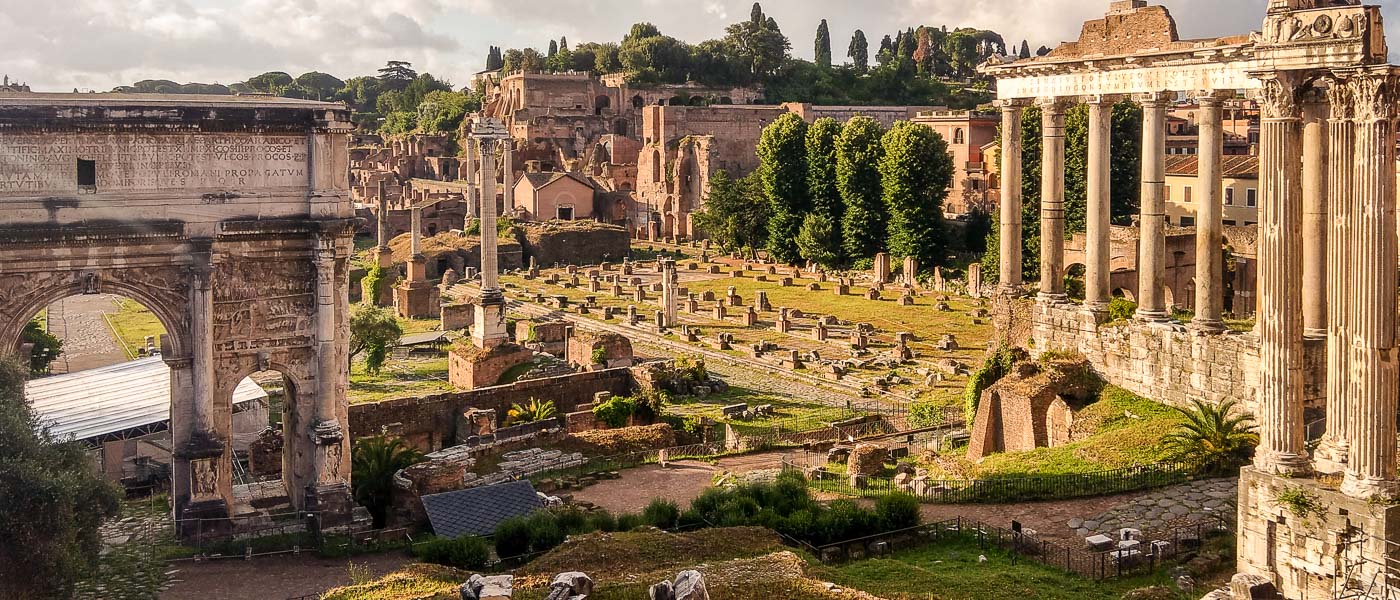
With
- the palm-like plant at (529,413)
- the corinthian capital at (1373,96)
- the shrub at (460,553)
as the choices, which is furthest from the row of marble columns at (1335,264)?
the palm-like plant at (529,413)

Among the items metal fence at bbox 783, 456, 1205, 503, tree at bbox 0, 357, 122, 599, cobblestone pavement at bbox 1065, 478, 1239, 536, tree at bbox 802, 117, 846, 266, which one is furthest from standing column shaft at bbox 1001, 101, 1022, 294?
tree at bbox 802, 117, 846, 266

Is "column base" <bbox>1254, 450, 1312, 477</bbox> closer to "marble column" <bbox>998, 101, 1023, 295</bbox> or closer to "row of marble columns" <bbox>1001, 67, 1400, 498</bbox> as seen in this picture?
"row of marble columns" <bbox>1001, 67, 1400, 498</bbox>

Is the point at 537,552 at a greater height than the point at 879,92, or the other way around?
the point at 879,92

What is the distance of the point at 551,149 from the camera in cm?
9538

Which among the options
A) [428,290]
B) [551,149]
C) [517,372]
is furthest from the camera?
[551,149]

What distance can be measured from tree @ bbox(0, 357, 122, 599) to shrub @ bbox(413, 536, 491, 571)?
13.5 ft

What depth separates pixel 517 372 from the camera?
112 feet

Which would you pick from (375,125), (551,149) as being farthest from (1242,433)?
(375,125)

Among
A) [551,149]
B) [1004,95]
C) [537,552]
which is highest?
[551,149]

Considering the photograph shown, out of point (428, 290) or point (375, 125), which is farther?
point (375, 125)

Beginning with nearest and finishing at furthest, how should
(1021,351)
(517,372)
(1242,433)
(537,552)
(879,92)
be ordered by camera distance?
(537,552)
(1242,433)
(1021,351)
(517,372)
(879,92)

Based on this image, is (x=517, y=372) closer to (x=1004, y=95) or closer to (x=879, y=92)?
(x=1004, y=95)

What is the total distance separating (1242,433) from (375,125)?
123m

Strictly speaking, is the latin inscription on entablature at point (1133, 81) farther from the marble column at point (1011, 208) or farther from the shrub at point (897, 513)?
the shrub at point (897, 513)
